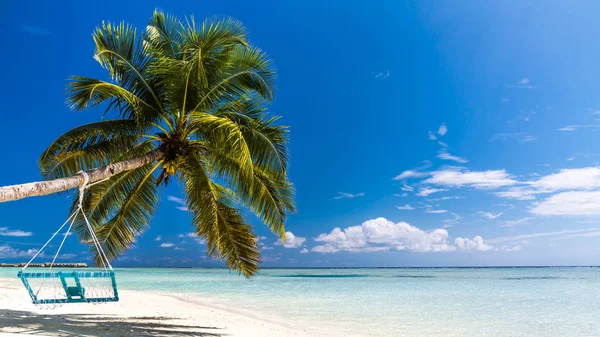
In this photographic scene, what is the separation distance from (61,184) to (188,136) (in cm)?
224

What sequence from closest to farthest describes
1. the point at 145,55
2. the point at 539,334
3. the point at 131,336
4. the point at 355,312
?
the point at 131,336
the point at 145,55
the point at 539,334
the point at 355,312

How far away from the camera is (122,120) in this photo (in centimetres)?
747

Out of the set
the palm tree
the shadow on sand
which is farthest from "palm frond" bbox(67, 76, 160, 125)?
the shadow on sand

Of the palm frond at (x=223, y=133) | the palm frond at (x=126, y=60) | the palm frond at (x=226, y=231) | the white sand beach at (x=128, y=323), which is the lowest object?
the white sand beach at (x=128, y=323)

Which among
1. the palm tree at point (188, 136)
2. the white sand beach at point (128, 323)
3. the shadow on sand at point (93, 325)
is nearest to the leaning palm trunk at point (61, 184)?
the palm tree at point (188, 136)

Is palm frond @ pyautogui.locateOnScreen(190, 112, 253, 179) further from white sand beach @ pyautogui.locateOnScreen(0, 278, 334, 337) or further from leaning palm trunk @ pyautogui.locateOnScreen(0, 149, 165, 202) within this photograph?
white sand beach @ pyautogui.locateOnScreen(0, 278, 334, 337)

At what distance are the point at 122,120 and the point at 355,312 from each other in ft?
27.8

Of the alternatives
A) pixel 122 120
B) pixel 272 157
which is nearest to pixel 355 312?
pixel 272 157

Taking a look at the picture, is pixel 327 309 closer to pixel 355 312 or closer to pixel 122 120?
pixel 355 312

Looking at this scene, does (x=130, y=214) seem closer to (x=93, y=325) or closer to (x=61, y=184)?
(x=93, y=325)

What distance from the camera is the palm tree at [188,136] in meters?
6.96

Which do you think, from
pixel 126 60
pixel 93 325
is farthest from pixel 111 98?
pixel 93 325

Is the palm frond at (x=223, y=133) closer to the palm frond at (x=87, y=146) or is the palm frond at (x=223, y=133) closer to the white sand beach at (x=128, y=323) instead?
the palm frond at (x=87, y=146)

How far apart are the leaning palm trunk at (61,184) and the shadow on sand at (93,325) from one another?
8.01ft
